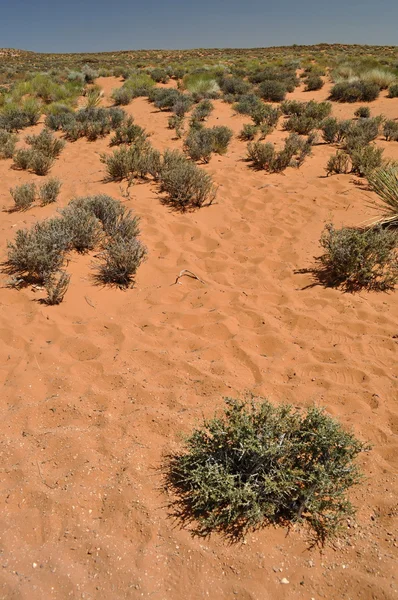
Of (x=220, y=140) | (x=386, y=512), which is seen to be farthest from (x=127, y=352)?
(x=220, y=140)

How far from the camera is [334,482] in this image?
2.14m

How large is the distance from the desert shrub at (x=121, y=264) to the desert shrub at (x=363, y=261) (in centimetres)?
212

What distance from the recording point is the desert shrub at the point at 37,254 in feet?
13.4

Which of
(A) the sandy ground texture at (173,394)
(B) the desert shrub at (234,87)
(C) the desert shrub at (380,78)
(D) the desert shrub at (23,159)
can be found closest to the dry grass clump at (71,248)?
(A) the sandy ground texture at (173,394)

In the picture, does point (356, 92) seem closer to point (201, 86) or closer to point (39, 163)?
point (201, 86)

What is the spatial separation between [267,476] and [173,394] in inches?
40.3

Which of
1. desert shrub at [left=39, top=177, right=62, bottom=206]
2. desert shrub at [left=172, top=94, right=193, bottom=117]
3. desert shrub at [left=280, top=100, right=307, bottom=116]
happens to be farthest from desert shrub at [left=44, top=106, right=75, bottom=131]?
desert shrub at [left=280, top=100, right=307, bottom=116]

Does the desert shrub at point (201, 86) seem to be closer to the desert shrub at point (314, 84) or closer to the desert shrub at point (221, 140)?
the desert shrub at point (314, 84)

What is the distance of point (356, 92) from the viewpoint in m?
13.7

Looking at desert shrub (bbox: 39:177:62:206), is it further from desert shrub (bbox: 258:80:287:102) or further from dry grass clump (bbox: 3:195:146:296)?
desert shrub (bbox: 258:80:287:102)

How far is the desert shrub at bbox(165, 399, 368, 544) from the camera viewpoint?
2.04m

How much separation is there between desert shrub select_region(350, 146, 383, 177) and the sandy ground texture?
→ 4.92ft

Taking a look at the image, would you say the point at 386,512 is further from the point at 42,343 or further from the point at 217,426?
the point at 42,343

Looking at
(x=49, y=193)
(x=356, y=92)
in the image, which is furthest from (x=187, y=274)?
(x=356, y=92)
